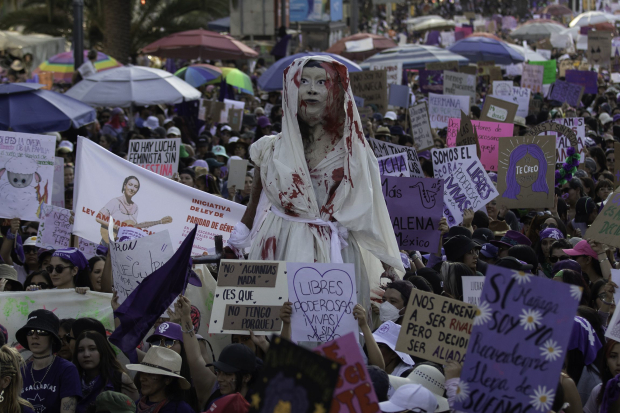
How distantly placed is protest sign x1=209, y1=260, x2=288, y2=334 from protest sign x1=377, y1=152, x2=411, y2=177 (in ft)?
10.4

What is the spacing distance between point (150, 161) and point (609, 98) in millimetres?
13806

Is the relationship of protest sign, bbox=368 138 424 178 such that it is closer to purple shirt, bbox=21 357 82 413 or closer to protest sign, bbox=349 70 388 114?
purple shirt, bbox=21 357 82 413

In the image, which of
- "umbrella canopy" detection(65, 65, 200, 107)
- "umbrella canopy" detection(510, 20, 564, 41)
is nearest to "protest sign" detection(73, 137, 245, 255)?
"umbrella canopy" detection(65, 65, 200, 107)

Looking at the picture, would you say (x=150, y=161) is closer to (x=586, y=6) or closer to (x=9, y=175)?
(x=9, y=175)

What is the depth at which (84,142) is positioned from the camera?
735cm

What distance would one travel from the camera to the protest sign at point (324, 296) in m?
4.36

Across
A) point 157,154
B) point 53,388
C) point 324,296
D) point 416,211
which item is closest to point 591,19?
point 157,154

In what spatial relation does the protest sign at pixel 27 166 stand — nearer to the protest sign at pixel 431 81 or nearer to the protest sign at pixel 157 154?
the protest sign at pixel 157 154

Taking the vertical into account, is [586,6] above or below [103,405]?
above

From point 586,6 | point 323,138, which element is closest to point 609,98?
point 323,138

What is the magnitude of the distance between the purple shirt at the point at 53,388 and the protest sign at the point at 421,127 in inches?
301

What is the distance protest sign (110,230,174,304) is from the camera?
5320 mm

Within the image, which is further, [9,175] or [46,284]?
[9,175]

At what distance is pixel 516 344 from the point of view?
319cm
